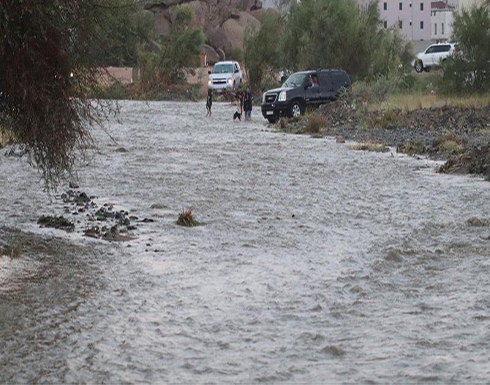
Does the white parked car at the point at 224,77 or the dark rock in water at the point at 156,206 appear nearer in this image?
the dark rock in water at the point at 156,206

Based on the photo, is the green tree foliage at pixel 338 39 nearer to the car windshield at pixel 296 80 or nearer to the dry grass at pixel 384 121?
the car windshield at pixel 296 80

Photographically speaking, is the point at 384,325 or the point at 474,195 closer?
the point at 384,325

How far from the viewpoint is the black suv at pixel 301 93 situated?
4077cm

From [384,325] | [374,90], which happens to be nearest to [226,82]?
[374,90]

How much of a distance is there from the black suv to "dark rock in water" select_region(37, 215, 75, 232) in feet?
86.3

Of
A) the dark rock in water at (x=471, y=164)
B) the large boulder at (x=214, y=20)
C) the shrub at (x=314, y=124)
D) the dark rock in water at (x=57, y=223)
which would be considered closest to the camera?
the dark rock in water at (x=57, y=223)

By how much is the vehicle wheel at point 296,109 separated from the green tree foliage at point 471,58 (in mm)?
6462

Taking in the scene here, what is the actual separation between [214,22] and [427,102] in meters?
51.1

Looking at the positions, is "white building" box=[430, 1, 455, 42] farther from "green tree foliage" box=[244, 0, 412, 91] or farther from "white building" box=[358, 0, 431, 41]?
"green tree foliage" box=[244, 0, 412, 91]

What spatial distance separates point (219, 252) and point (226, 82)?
50238mm

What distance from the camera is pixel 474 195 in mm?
18062

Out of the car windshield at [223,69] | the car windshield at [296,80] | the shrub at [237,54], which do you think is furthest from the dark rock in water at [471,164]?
the shrub at [237,54]

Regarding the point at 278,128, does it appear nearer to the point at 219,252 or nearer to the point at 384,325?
the point at 219,252

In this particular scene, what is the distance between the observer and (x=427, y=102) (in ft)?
129
